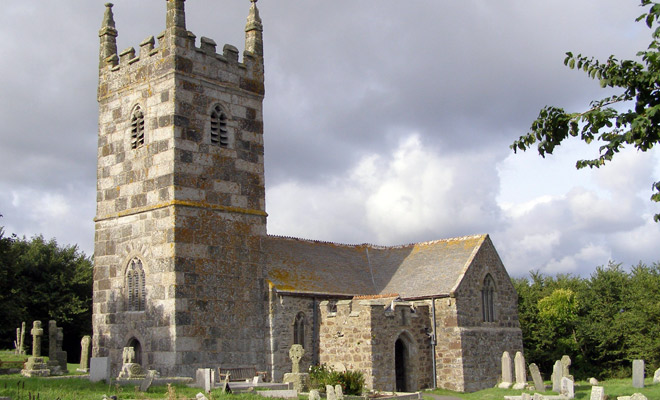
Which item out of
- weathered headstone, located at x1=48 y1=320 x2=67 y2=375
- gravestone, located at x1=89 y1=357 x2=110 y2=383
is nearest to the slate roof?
weathered headstone, located at x1=48 y1=320 x2=67 y2=375

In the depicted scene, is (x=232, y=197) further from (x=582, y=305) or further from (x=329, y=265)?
(x=582, y=305)

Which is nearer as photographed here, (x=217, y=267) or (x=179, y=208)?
(x=179, y=208)

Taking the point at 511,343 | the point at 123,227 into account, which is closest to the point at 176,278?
the point at 123,227

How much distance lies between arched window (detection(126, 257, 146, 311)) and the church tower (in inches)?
1.5

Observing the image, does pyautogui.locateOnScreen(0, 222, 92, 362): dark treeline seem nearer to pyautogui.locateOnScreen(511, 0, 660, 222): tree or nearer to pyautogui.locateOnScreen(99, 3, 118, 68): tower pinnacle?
pyautogui.locateOnScreen(99, 3, 118, 68): tower pinnacle

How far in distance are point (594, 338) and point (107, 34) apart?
106 ft

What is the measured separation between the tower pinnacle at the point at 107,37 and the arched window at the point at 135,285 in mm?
8999

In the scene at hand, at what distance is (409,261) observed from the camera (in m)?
34.8

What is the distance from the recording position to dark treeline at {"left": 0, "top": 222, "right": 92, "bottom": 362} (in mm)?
40875

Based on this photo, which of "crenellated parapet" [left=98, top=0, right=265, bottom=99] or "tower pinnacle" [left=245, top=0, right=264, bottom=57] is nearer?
"crenellated parapet" [left=98, top=0, right=265, bottom=99]

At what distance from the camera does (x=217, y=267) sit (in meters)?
27.2

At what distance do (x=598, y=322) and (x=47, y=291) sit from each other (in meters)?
34.1

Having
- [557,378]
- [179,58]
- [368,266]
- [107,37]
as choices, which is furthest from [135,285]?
[557,378]

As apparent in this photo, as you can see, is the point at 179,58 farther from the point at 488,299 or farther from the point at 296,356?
the point at 488,299
